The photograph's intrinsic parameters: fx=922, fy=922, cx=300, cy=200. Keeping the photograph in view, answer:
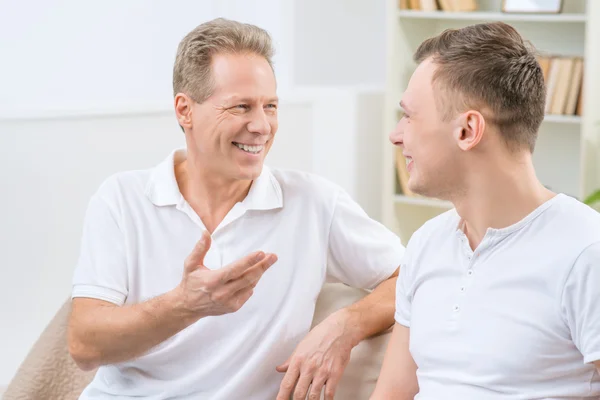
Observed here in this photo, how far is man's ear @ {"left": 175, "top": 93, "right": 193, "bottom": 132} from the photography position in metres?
2.01

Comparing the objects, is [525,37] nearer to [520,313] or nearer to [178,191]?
[178,191]

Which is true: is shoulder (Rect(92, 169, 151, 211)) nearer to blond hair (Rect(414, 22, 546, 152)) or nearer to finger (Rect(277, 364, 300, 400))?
finger (Rect(277, 364, 300, 400))

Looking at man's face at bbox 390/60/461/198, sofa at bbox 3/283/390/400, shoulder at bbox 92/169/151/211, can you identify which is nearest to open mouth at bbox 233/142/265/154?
shoulder at bbox 92/169/151/211

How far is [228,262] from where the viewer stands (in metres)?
1.95

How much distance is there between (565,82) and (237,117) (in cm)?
247

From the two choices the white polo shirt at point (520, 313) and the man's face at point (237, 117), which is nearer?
the white polo shirt at point (520, 313)

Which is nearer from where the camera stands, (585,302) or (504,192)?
(585,302)

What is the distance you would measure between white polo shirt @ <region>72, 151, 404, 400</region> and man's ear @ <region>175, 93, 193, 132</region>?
0.33ft

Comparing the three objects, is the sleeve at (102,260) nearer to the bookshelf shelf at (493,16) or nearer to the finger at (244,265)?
the finger at (244,265)

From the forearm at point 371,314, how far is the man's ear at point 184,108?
537 millimetres

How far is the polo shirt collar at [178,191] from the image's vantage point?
77.6 inches

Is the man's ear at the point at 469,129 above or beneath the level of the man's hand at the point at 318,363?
above

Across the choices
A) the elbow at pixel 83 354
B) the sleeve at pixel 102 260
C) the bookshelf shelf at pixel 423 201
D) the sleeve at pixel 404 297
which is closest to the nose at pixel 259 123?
the sleeve at pixel 102 260

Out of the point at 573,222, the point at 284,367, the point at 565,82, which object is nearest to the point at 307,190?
the point at 284,367
